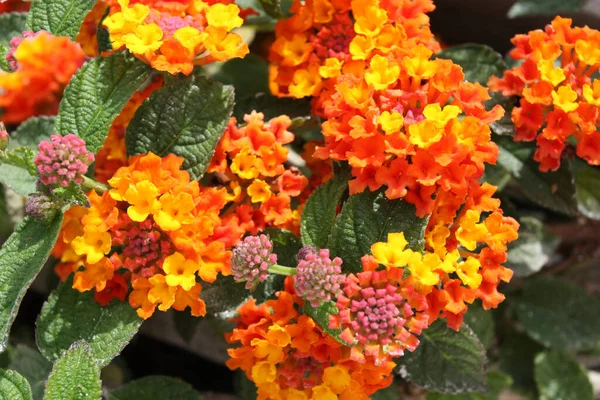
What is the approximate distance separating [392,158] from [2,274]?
65 centimetres

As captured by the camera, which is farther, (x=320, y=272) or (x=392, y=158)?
(x=392, y=158)

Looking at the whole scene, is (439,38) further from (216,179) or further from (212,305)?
(212,305)

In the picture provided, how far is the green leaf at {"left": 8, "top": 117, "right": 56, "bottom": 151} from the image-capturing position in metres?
1.45

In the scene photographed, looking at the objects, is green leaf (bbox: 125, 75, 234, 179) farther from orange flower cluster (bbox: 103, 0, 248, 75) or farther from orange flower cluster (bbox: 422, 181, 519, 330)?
orange flower cluster (bbox: 422, 181, 519, 330)

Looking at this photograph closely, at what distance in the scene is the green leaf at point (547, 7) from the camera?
1509 mm

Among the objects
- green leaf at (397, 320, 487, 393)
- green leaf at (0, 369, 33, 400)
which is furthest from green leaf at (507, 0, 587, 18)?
green leaf at (0, 369, 33, 400)

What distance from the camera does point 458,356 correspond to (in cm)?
132

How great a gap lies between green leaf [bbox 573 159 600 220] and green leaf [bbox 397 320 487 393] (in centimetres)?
48

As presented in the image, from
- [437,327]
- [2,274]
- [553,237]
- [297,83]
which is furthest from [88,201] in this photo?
[553,237]

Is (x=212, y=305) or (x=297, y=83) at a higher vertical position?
(x=297, y=83)

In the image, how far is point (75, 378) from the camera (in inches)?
41.2

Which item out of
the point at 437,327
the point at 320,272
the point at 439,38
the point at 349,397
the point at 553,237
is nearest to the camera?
the point at 320,272

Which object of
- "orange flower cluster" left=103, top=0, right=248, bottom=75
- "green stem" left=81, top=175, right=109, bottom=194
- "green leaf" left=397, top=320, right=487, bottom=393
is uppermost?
"orange flower cluster" left=103, top=0, right=248, bottom=75

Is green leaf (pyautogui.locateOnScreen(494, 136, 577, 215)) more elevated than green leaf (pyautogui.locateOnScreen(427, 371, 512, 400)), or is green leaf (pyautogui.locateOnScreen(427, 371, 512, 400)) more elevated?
green leaf (pyautogui.locateOnScreen(494, 136, 577, 215))
